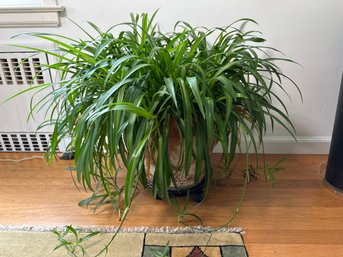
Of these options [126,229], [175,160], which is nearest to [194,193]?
[175,160]

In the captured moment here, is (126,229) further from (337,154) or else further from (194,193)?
(337,154)

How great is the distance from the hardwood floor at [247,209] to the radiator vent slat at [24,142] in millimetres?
186

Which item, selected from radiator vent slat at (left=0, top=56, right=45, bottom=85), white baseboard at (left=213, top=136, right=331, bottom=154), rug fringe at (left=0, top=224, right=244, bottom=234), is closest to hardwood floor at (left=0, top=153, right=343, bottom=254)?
rug fringe at (left=0, top=224, right=244, bottom=234)

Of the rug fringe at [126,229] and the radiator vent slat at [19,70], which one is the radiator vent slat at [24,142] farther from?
the rug fringe at [126,229]

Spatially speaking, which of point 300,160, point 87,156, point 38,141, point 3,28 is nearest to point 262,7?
point 300,160

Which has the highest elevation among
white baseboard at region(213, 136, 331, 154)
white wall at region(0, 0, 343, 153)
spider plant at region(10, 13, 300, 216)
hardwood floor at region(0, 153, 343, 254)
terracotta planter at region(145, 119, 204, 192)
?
white wall at region(0, 0, 343, 153)

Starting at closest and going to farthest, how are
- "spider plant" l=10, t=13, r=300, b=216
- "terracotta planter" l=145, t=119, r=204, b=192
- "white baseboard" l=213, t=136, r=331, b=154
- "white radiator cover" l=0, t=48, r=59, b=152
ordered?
"spider plant" l=10, t=13, r=300, b=216 → "terracotta planter" l=145, t=119, r=204, b=192 → "white radiator cover" l=0, t=48, r=59, b=152 → "white baseboard" l=213, t=136, r=331, b=154

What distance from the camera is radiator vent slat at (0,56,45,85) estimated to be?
129 centimetres

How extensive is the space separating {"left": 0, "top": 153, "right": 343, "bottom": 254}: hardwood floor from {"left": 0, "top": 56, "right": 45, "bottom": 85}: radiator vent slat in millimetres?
439

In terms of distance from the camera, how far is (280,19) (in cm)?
122

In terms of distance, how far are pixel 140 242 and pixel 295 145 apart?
0.97 metres

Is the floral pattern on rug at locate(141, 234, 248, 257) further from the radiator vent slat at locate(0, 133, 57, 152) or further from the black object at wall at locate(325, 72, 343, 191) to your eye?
the radiator vent slat at locate(0, 133, 57, 152)

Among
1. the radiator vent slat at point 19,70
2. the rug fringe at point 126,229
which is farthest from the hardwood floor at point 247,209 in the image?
the radiator vent slat at point 19,70

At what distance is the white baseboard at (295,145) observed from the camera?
4.77 feet
